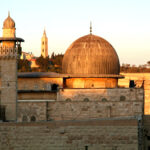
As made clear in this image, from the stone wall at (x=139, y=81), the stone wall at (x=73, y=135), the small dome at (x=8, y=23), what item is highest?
the small dome at (x=8, y=23)

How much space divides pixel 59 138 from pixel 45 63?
7673cm

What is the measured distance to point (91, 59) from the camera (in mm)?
52406

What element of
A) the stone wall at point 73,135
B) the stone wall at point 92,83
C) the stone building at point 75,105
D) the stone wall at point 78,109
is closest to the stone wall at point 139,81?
the stone building at point 75,105

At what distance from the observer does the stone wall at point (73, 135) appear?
34281mm

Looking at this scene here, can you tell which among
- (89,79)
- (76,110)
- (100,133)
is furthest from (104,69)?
(100,133)

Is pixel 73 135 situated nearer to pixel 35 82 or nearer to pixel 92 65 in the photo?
pixel 92 65

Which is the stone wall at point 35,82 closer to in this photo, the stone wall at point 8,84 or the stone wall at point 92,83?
the stone wall at point 92,83

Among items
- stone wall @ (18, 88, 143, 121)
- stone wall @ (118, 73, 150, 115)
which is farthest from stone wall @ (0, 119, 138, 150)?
stone wall @ (118, 73, 150, 115)

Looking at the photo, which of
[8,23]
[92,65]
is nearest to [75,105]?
[92,65]

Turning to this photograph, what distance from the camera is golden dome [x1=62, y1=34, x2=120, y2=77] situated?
172ft

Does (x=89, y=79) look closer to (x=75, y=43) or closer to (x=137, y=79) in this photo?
(x=75, y=43)

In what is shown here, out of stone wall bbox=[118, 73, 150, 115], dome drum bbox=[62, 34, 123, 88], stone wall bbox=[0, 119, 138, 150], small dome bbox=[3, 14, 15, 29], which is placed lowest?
stone wall bbox=[0, 119, 138, 150]

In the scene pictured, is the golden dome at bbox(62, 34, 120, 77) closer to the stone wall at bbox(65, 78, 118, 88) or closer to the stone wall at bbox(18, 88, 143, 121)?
the stone wall at bbox(65, 78, 118, 88)

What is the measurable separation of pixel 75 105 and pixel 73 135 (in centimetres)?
1354
